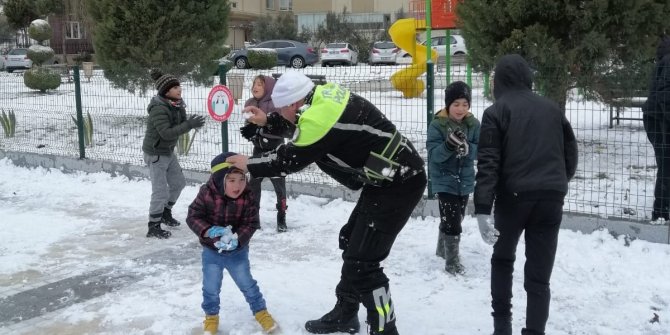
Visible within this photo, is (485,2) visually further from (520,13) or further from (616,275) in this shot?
(616,275)

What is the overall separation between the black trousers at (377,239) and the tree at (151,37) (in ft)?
31.9

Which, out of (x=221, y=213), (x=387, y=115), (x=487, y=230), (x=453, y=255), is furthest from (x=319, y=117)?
(x=387, y=115)

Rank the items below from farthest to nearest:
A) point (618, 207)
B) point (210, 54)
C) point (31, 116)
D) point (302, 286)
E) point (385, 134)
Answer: point (210, 54), point (31, 116), point (618, 207), point (302, 286), point (385, 134)

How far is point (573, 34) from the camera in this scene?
8.27 meters

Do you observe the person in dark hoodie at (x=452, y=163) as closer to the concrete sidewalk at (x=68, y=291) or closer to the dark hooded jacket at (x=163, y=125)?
the concrete sidewalk at (x=68, y=291)

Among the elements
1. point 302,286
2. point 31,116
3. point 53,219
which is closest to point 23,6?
point 31,116

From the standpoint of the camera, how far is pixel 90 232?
22.7 feet

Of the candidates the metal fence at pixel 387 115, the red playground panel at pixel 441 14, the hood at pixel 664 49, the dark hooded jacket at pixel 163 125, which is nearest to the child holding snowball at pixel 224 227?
the dark hooded jacket at pixel 163 125

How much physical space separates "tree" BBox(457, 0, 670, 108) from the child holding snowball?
505 centimetres

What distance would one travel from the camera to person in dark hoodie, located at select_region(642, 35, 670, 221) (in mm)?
5934

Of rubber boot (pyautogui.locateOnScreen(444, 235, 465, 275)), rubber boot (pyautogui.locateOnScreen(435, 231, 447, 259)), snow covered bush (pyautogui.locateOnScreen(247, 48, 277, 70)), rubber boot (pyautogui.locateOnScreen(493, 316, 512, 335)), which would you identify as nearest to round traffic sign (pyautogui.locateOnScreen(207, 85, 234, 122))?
rubber boot (pyautogui.locateOnScreen(435, 231, 447, 259))

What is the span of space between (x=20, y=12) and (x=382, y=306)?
4186cm

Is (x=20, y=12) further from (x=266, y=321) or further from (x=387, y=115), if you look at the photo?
(x=266, y=321)

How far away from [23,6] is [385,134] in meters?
41.3
